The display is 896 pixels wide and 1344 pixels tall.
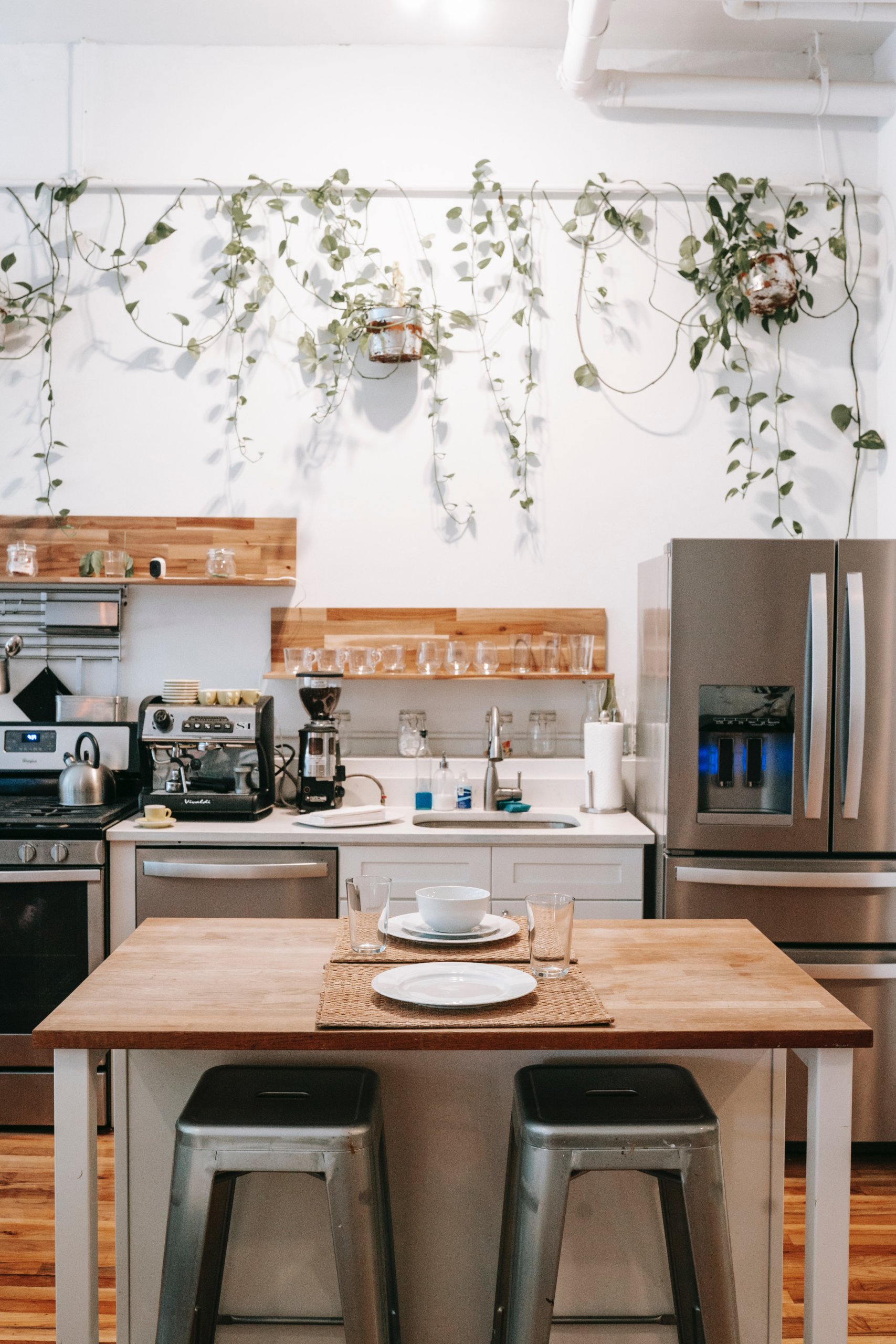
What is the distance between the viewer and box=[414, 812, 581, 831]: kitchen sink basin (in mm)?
3455

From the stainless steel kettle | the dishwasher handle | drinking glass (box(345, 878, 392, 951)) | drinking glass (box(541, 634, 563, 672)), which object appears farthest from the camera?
drinking glass (box(541, 634, 563, 672))

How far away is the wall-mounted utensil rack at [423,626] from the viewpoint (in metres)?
3.74

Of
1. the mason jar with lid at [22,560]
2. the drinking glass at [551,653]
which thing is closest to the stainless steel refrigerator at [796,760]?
the drinking glass at [551,653]

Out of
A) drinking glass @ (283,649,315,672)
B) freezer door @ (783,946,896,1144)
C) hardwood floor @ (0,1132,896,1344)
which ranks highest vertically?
drinking glass @ (283,649,315,672)

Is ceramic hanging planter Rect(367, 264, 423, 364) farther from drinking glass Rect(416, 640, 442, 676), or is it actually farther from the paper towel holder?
the paper towel holder

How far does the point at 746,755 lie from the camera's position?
10.1 feet

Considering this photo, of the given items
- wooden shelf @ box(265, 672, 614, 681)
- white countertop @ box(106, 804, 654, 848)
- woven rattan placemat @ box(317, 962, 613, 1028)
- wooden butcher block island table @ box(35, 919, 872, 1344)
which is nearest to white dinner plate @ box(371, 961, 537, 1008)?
woven rattan placemat @ box(317, 962, 613, 1028)

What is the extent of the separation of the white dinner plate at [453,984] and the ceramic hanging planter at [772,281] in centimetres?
279

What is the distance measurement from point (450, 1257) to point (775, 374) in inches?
122

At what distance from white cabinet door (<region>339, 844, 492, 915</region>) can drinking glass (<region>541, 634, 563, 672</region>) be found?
0.82 m

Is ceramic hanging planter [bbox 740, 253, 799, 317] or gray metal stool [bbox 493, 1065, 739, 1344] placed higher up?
ceramic hanging planter [bbox 740, 253, 799, 317]

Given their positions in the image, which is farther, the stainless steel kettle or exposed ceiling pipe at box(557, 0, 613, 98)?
the stainless steel kettle

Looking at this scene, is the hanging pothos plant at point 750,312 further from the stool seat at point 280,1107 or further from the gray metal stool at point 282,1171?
the gray metal stool at point 282,1171

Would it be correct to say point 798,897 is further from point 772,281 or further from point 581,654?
A: point 772,281
